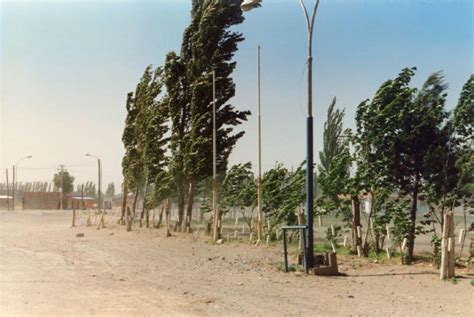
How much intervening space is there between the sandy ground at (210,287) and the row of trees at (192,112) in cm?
843

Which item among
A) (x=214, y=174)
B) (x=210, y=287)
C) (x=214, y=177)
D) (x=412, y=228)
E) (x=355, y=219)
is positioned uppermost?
(x=214, y=174)

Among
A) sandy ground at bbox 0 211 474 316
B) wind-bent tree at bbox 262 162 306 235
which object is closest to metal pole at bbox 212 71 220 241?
wind-bent tree at bbox 262 162 306 235

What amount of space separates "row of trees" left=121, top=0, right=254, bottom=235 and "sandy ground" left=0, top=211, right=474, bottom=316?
27.6 feet

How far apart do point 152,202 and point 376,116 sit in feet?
54.0

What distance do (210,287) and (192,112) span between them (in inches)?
565

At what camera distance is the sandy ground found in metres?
8.23

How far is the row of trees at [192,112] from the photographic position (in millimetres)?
23500

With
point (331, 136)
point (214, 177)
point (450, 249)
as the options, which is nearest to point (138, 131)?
point (214, 177)

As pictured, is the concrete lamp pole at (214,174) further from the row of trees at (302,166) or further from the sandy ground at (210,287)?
the sandy ground at (210,287)

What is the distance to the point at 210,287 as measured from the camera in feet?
33.6

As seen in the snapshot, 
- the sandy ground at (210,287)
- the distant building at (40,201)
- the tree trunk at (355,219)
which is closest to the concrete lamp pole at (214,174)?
the sandy ground at (210,287)

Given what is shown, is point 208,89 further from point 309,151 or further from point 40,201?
point 40,201

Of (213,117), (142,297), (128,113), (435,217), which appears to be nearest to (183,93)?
(213,117)

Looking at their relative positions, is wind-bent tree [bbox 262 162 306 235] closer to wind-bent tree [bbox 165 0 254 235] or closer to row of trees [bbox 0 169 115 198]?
wind-bent tree [bbox 165 0 254 235]
